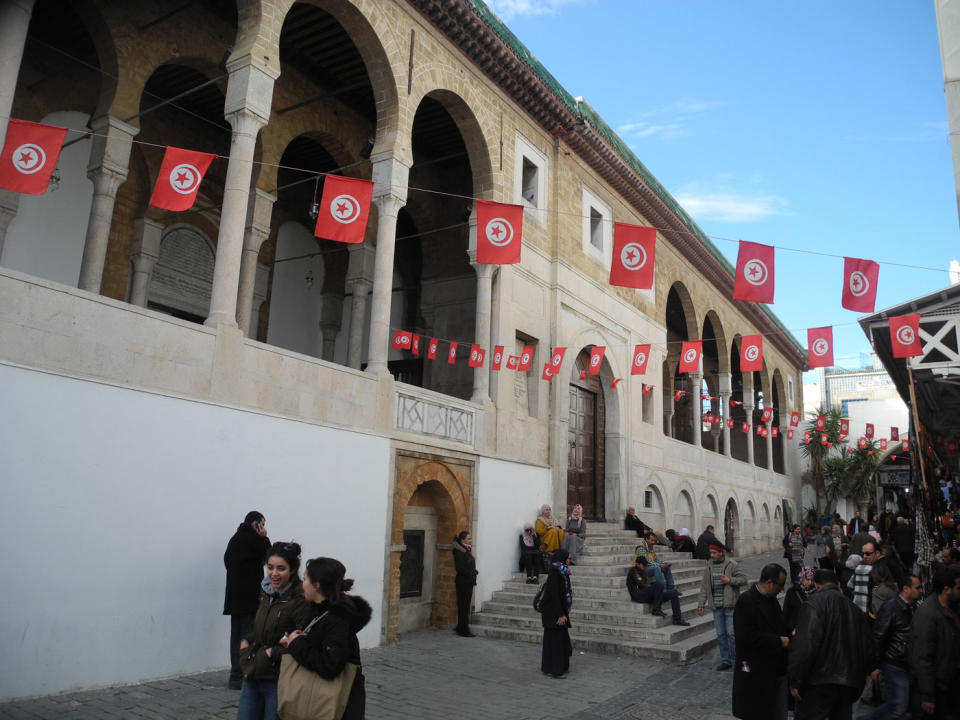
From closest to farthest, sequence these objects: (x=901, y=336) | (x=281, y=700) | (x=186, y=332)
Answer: (x=281, y=700), (x=186, y=332), (x=901, y=336)

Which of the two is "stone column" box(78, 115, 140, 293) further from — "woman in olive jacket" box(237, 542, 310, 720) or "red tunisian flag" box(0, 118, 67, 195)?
"woman in olive jacket" box(237, 542, 310, 720)

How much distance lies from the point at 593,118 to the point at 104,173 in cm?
1077

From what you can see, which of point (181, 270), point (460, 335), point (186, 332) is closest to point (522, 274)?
point (460, 335)

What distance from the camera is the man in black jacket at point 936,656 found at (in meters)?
4.96

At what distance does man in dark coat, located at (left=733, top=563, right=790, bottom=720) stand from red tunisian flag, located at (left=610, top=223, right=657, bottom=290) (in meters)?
6.56

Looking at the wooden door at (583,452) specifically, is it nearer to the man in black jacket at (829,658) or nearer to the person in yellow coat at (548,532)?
the person in yellow coat at (548,532)

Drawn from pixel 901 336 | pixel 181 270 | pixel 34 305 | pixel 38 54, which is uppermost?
pixel 38 54

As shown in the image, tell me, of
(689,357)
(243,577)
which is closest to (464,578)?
(243,577)

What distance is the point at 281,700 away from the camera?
3371 millimetres

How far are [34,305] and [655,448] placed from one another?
593 inches

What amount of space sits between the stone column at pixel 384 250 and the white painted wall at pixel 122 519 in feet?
6.66

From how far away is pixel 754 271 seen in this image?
1066 centimetres

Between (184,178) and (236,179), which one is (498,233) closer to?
(236,179)

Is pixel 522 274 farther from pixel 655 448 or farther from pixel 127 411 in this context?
pixel 127 411
